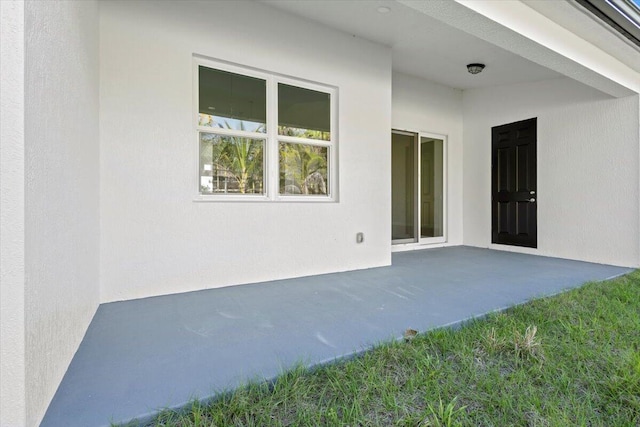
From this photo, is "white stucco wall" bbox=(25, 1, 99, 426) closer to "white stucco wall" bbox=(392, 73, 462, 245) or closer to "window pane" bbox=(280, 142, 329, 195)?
"window pane" bbox=(280, 142, 329, 195)

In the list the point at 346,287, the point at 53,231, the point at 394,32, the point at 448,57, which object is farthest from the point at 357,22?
the point at 53,231

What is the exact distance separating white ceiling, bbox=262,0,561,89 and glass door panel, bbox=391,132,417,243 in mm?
1209

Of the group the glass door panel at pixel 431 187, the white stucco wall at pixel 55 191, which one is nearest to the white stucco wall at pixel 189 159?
the white stucco wall at pixel 55 191

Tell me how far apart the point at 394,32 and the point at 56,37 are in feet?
11.8

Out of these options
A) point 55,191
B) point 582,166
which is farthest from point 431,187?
point 55,191

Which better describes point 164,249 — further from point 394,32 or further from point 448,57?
point 448,57

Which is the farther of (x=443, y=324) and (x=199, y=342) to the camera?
(x=443, y=324)

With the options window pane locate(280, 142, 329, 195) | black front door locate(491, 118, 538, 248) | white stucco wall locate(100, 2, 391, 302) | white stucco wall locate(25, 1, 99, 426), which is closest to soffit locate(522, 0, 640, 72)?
black front door locate(491, 118, 538, 248)

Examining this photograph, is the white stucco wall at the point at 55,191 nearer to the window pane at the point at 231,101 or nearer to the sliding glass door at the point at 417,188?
the window pane at the point at 231,101

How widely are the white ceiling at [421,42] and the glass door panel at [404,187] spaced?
47.6 inches

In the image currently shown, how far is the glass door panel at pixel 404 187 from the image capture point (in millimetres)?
5969

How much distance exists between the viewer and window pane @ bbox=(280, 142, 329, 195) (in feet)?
13.0

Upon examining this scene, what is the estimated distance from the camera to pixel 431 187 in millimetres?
6324

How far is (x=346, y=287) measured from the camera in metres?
3.43
